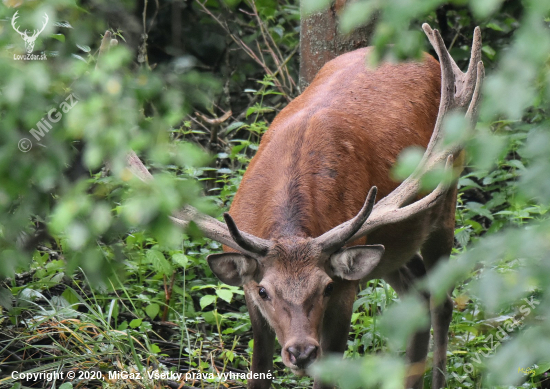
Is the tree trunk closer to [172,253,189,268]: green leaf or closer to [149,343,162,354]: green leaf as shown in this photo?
[172,253,189,268]: green leaf

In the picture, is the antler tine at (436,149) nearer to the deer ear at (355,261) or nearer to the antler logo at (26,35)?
the deer ear at (355,261)

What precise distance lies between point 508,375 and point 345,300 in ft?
9.50

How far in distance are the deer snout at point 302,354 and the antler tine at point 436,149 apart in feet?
2.49

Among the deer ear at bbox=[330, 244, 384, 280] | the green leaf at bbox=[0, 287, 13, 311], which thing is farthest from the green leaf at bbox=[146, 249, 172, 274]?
the deer ear at bbox=[330, 244, 384, 280]

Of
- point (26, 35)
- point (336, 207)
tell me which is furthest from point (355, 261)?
point (26, 35)

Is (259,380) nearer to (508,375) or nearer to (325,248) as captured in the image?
(325,248)

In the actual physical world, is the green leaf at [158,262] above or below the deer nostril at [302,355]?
above

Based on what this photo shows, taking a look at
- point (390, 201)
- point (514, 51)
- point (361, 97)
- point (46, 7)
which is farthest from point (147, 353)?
point (514, 51)

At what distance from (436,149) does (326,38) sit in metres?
1.93

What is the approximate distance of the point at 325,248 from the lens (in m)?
3.84

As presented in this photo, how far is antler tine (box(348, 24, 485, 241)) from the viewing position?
408 cm

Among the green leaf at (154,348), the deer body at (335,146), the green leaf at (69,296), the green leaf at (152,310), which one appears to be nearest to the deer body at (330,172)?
the deer body at (335,146)

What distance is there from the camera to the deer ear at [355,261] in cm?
388

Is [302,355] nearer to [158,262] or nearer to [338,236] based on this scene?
[338,236]
